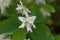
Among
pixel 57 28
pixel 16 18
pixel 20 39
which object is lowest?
pixel 20 39

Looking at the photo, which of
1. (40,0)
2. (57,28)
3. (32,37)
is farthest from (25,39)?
(57,28)

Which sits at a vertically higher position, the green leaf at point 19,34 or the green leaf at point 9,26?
the green leaf at point 9,26

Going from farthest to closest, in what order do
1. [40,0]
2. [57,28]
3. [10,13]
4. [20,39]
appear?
[57,28]
[40,0]
[10,13]
[20,39]

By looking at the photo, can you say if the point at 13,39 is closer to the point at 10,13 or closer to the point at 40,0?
the point at 10,13

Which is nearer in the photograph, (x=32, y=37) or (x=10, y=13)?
(x=32, y=37)

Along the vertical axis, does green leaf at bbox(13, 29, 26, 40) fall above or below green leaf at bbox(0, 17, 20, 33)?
below

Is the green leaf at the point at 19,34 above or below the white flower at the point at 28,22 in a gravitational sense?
below

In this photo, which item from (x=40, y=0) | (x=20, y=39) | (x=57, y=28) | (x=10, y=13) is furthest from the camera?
(x=57, y=28)

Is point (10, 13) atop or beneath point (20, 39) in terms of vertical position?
atop

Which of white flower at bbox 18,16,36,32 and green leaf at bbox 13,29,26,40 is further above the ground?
white flower at bbox 18,16,36,32
